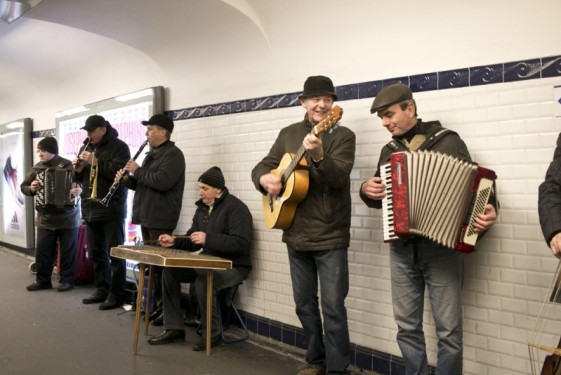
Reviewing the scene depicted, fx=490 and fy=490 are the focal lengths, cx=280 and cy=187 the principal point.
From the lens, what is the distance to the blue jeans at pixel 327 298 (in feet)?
10.00

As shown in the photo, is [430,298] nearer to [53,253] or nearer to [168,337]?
[168,337]

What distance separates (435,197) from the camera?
2430 millimetres

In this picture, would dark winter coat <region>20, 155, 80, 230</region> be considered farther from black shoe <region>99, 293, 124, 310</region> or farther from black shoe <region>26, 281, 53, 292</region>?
black shoe <region>99, 293, 124, 310</region>

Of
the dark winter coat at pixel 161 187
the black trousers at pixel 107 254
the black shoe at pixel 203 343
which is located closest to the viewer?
the black shoe at pixel 203 343

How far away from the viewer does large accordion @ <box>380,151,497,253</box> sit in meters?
2.35

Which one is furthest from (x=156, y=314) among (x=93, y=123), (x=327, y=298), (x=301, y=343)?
(x=327, y=298)

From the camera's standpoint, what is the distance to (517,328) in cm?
277

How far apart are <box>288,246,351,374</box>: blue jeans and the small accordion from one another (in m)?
3.73

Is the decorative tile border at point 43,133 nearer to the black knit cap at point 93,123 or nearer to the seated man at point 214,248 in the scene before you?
the black knit cap at point 93,123

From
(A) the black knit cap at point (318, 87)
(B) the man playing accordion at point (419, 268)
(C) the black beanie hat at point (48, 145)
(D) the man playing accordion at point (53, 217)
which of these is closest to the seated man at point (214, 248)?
(A) the black knit cap at point (318, 87)

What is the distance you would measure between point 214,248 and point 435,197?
6.58 ft

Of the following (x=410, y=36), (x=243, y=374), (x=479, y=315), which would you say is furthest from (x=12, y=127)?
(x=479, y=315)

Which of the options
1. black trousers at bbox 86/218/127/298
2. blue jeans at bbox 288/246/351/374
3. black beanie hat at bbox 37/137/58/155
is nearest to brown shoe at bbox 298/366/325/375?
blue jeans at bbox 288/246/351/374

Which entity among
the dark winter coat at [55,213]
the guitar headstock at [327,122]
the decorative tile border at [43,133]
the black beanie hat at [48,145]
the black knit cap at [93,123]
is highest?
the decorative tile border at [43,133]
